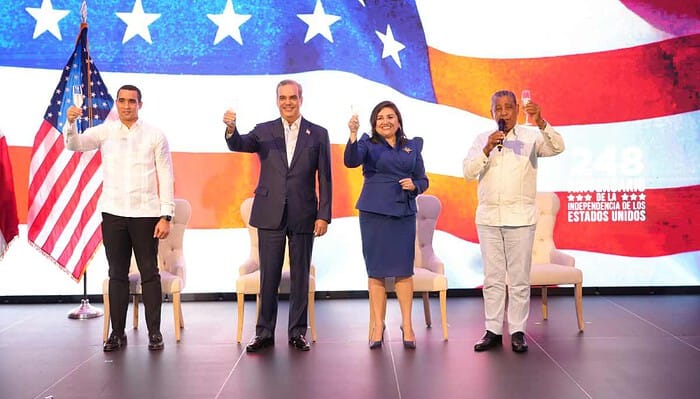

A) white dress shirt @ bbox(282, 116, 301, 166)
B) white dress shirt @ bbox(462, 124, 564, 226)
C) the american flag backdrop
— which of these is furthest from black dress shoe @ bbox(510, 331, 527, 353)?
the american flag backdrop

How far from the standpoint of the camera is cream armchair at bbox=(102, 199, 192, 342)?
505 centimetres

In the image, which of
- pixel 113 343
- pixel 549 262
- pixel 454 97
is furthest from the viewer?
pixel 454 97

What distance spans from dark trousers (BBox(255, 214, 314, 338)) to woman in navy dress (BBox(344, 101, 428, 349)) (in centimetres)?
39

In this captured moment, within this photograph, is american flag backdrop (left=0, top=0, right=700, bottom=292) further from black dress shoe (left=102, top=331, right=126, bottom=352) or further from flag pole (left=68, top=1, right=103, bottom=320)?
black dress shoe (left=102, top=331, right=126, bottom=352)

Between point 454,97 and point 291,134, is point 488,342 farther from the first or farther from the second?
point 454,97

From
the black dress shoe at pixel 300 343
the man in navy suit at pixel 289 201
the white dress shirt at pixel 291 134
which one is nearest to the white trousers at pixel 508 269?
the man in navy suit at pixel 289 201

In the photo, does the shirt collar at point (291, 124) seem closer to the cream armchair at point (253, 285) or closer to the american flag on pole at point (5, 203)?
the cream armchair at point (253, 285)

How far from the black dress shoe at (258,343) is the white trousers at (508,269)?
53.3 inches

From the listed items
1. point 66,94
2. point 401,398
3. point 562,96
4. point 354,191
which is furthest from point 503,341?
point 66,94

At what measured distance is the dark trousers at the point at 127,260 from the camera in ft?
14.9

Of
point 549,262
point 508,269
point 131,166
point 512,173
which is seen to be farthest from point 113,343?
point 549,262

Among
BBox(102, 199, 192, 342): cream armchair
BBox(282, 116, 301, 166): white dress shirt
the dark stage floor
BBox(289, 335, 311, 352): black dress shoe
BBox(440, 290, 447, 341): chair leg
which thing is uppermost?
BBox(282, 116, 301, 166): white dress shirt

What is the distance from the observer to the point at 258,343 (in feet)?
15.3

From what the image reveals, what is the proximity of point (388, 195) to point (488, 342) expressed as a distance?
1080 mm
